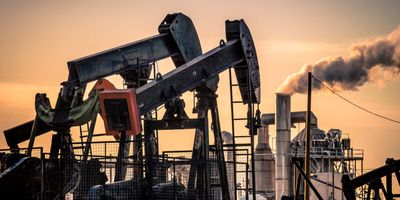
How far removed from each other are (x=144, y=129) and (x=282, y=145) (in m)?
42.4

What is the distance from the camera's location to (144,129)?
83.7 feet

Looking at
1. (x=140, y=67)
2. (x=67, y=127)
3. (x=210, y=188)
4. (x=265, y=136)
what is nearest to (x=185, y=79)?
(x=140, y=67)

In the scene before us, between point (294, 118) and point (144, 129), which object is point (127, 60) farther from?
point (294, 118)

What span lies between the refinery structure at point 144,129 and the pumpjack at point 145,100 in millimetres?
24

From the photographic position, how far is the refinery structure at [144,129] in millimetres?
21328

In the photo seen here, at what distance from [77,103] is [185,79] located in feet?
12.7

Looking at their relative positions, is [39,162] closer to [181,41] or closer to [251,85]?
[181,41]

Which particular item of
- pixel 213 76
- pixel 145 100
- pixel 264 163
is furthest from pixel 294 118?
A: pixel 145 100

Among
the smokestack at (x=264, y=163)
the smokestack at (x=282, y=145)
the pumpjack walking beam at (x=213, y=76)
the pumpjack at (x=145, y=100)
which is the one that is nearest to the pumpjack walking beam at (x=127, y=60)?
the pumpjack at (x=145, y=100)

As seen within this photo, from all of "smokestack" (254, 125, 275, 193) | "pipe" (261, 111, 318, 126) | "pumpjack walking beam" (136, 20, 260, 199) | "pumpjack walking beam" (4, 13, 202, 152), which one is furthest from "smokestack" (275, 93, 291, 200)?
"pumpjack walking beam" (4, 13, 202, 152)

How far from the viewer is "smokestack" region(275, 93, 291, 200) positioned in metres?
65.8

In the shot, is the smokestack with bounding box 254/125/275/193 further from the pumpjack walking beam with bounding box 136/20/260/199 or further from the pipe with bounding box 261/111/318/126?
the pumpjack walking beam with bounding box 136/20/260/199

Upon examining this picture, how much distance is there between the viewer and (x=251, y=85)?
3012 centimetres

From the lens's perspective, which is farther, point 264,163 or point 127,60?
point 264,163
